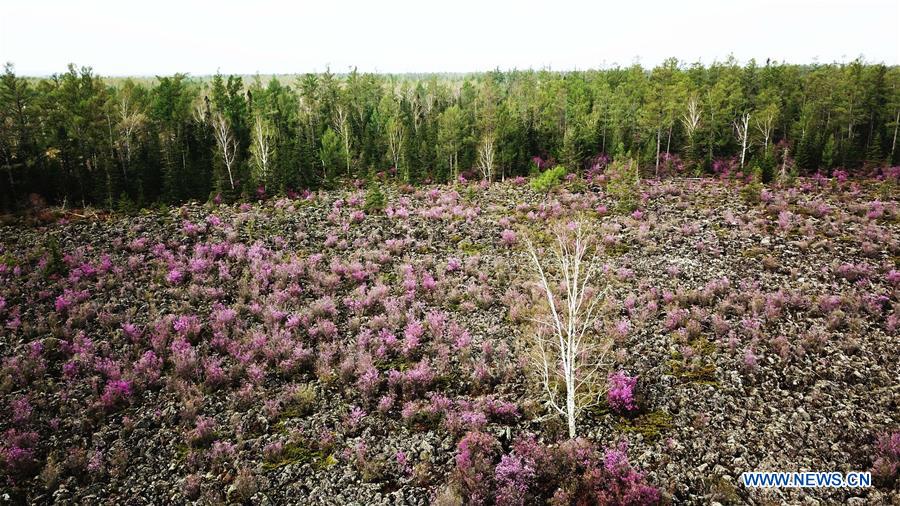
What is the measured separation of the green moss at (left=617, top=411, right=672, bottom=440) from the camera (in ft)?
44.0

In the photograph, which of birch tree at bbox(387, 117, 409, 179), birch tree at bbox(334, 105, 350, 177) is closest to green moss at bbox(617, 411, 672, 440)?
birch tree at bbox(387, 117, 409, 179)

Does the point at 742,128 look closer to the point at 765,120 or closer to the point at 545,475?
the point at 765,120

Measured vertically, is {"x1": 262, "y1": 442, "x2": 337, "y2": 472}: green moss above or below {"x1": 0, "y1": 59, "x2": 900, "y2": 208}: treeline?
below

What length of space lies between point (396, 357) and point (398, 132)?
45.8 meters

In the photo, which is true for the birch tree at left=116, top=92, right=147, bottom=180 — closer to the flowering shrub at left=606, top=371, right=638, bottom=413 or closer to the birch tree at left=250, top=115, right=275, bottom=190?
the birch tree at left=250, top=115, right=275, bottom=190

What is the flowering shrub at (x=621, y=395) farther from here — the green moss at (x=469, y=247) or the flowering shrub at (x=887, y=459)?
the green moss at (x=469, y=247)

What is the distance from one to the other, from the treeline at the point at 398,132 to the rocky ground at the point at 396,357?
43.7 feet

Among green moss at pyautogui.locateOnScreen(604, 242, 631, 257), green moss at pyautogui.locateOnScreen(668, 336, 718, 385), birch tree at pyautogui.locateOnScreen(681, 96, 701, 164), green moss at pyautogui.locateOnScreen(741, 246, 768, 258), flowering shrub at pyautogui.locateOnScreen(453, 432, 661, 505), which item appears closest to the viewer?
flowering shrub at pyautogui.locateOnScreen(453, 432, 661, 505)

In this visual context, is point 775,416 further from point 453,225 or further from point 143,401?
point 453,225

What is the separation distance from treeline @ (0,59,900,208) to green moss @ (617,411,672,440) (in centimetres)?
3715

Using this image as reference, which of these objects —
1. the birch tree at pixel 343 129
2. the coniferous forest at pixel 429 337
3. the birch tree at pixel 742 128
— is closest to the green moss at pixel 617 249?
the coniferous forest at pixel 429 337

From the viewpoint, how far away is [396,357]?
1761 cm

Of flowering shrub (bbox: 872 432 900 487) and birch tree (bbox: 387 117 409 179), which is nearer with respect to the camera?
flowering shrub (bbox: 872 432 900 487)

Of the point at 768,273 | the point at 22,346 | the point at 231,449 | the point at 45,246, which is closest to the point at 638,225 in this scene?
the point at 768,273
